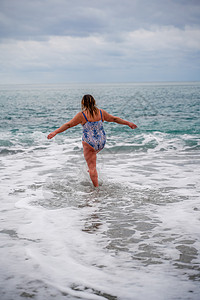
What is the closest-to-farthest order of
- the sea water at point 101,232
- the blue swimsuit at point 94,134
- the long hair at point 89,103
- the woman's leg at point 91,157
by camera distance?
the sea water at point 101,232 < the long hair at point 89,103 < the blue swimsuit at point 94,134 < the woman's leg at point 91,157

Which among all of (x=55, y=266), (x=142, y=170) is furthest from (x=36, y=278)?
(x=142, y=170)

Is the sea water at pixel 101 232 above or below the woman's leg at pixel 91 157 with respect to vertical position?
below

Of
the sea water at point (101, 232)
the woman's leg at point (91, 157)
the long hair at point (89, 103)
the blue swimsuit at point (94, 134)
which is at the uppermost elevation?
the long hair at point (89, 103)

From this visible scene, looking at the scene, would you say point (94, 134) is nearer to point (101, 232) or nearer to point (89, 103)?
point (89, 103)

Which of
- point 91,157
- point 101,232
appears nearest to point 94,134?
point 91,157

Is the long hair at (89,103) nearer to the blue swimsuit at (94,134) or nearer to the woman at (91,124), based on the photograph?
the woman at (91,124)

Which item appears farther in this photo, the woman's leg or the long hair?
the woman's leg

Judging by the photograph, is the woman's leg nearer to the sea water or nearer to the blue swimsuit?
the blue swimsuit

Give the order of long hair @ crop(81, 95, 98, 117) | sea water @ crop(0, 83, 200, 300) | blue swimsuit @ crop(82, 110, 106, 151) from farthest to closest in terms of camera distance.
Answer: blue swimsuit @ crop(82, 110, 106, 151) → long hair @ crop(81, 95, 98, 117) → sea water @ crop(0, 83, 200, 300)

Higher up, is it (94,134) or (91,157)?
(94,134)

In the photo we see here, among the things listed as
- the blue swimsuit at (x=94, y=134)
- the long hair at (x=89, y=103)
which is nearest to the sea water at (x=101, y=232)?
A: the blue swimsuit at (x=94, y=134)

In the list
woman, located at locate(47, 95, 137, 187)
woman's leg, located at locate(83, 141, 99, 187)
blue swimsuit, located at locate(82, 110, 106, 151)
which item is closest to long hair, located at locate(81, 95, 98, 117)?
woman, located at locate(47, 95, 137, 187)

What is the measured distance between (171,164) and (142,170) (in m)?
1.18

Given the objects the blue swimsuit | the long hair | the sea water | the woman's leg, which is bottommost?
the sea water
